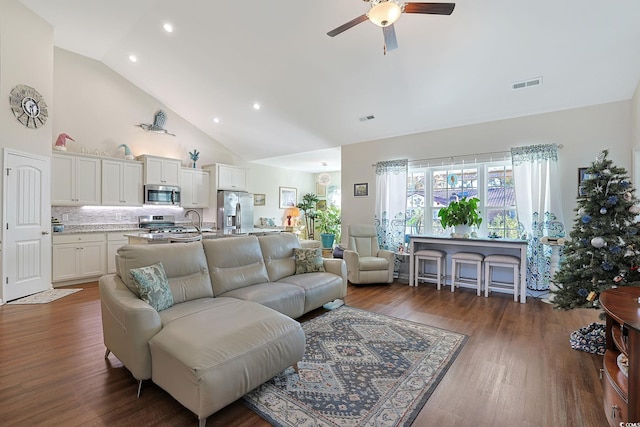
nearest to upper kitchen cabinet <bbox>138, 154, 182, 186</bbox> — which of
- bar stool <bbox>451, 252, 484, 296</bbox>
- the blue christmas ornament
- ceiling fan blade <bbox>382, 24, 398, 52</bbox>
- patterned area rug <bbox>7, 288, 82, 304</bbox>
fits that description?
patterned area rug <bbox>7, 288, 82, 304</bbox>

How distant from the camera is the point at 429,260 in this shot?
521cm

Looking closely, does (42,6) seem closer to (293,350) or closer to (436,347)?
(293,350)

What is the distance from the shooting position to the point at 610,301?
180 centimetres

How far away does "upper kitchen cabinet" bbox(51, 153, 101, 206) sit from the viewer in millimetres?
4859

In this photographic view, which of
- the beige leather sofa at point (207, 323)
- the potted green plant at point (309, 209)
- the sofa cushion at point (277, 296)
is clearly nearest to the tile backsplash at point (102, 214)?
the beige leather sofa at point (207, 323)

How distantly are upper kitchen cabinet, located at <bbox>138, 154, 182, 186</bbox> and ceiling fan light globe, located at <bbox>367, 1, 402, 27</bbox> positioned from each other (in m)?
5.27

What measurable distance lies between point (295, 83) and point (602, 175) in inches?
159

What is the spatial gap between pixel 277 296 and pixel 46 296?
374cm

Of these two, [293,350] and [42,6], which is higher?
[42,6]

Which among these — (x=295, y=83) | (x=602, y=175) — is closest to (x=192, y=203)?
(x=295, y=83)

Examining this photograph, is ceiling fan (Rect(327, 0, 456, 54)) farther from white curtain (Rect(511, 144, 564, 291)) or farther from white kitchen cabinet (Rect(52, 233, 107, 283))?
white kitchen cabinet (Rect(52, 233, 107, 283))

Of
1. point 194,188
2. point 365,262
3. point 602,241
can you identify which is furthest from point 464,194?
point 194,188

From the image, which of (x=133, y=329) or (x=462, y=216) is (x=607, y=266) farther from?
(x=133, y=329)

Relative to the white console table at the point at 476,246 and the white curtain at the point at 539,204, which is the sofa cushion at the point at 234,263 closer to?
the white console table at the point at 476,246
